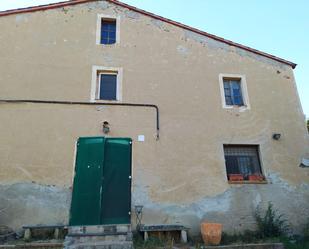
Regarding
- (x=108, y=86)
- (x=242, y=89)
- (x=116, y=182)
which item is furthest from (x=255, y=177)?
(x=108, y=86)

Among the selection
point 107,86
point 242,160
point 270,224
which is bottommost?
point 270,224

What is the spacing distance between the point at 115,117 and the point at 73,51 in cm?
292

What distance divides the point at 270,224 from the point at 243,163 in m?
2.01

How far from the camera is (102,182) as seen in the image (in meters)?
7.54

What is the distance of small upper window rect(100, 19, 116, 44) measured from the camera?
9616mm

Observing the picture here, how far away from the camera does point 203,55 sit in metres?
9.90

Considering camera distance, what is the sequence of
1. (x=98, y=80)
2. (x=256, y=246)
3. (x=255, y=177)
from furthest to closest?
(x=98, y=80), (x=255, y=177), (x=256, y=246)

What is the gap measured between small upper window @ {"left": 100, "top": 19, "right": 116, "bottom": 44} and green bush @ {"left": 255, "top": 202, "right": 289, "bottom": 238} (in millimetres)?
7700

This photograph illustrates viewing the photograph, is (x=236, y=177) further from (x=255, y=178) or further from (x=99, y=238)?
(x=99, y=238)

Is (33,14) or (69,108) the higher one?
(33,14)

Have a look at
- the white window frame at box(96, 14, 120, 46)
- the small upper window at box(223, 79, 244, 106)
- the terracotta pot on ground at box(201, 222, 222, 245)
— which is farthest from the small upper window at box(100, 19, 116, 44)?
the terracotta pot on ground at box(201, 222, 222, 245)

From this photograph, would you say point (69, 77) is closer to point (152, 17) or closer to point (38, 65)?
point (38, 65)

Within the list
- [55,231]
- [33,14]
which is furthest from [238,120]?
[33,14]

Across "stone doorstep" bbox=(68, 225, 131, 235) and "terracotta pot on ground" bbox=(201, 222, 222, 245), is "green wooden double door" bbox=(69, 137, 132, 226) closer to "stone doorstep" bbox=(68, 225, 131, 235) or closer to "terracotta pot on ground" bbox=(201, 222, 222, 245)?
"stone doorstep" bbox=(68, 225, 131, 235)
